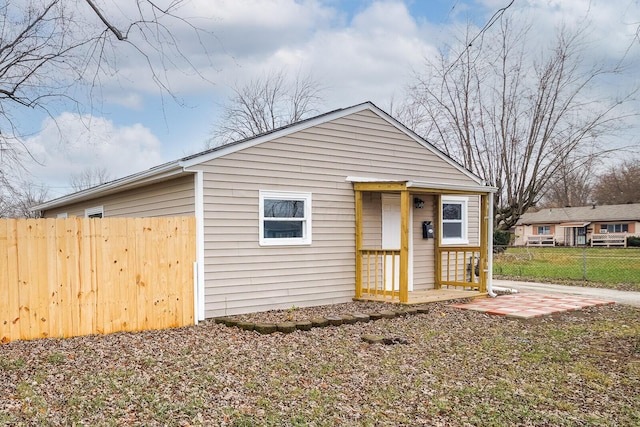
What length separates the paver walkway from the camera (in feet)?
28.5

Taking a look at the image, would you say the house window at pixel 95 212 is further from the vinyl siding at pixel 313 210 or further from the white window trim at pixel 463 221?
the white window trim at pixel 463 221

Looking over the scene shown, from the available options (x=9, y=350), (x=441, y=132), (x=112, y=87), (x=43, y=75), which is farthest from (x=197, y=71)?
(x=441, y=132)

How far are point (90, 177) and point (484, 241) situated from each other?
30.0 m

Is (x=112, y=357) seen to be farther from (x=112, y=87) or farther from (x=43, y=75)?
(x=43, y=75)

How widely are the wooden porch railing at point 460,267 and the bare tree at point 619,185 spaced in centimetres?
3966

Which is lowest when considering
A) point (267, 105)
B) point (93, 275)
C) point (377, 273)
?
point (377, 273)

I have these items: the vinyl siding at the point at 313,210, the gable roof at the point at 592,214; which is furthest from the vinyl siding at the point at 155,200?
the gable roof at the point at 592,214

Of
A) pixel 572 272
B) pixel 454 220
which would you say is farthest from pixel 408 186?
pixel 572 272

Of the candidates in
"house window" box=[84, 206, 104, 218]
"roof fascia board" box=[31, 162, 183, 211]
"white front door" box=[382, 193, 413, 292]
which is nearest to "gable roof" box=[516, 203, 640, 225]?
"white front door" box=[382, 193, 413, 292]

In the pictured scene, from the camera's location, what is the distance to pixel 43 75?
800cm

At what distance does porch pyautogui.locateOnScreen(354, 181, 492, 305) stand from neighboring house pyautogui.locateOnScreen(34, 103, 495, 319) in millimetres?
27

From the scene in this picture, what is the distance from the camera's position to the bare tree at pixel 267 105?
29.0 meters

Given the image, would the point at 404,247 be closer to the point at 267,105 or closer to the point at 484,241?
the point at 484,241

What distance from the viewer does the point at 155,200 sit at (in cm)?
945
